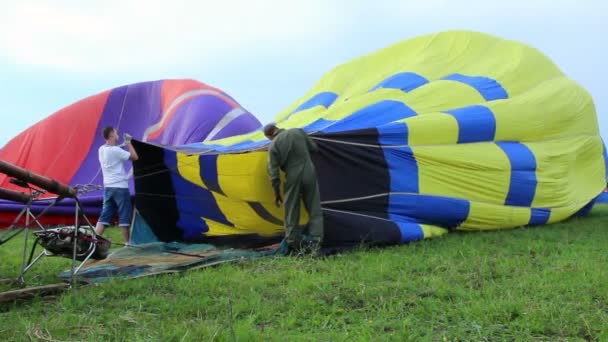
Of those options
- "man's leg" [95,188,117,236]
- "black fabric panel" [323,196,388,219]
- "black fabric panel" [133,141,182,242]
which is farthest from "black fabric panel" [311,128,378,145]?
"man's leg" [95,188,117,236]

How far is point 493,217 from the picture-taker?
209 inches

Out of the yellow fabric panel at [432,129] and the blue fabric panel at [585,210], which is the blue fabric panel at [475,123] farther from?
the blue fabric panel at [585,210]

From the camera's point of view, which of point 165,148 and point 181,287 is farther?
point 165,148

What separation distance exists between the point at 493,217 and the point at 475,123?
2.89 feet

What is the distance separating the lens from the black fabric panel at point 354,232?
459 centimetres

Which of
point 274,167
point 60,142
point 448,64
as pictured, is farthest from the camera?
point 60,142

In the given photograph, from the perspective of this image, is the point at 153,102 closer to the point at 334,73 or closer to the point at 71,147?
the point at 71,147

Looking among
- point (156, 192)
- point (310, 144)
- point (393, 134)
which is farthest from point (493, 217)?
point (156, 192)

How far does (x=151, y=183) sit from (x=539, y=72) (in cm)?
436

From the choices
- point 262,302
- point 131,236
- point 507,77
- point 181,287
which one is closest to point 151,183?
point 131,236

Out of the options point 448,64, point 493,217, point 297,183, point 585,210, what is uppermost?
point 448,64

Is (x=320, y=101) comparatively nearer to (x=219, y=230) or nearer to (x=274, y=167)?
(x=219, y=230)

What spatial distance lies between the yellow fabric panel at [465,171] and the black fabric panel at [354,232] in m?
0.59

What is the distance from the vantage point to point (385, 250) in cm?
443
